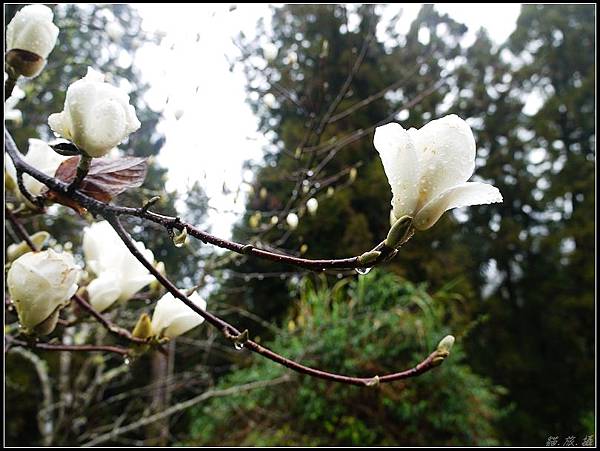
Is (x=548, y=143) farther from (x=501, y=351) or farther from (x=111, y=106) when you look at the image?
(x=111, y=106)

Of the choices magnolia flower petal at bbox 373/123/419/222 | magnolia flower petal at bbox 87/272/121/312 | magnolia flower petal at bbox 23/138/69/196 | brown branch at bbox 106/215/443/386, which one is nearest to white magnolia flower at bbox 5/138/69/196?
magnolia flower petal at bbox 23/138/69/196

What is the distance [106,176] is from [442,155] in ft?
0.98

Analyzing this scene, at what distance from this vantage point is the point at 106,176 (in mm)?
485

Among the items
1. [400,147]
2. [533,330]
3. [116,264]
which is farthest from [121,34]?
[533,330]

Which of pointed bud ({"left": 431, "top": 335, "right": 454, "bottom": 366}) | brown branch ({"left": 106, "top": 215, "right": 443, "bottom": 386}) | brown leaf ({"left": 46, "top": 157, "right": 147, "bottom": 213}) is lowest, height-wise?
pointed bud ({"left": 431, "top": 335, "right": 454, "bottom": 366})

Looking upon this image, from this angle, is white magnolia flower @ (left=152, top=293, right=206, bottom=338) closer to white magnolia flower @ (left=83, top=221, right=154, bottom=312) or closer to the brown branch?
white magnolia flower @ (left=83, top=221, right=154, bottom=312)

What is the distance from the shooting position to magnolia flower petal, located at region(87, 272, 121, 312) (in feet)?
2.33

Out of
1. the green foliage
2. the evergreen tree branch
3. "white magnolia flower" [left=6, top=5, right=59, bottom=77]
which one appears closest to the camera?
the evergreen tree branch

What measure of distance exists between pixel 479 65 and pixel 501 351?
14.6 feet

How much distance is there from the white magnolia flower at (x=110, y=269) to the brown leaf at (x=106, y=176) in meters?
0.17

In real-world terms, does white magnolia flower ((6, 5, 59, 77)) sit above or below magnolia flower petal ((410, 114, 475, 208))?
above

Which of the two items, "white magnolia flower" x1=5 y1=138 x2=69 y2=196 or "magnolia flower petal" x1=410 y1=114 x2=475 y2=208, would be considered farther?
"white magnolia flower" x1=5 y1=138 x2=69 y2=196

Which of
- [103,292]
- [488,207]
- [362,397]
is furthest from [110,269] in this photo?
[488,207]

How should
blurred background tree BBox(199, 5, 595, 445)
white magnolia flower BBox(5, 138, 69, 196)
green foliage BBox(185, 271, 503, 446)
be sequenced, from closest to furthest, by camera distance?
white magnolia flower BBox(5, 138, 69, 196)
green foliage BBox(185, 271, 503, 446)
blurred background tree BBox(199, 5, 595, 445)
